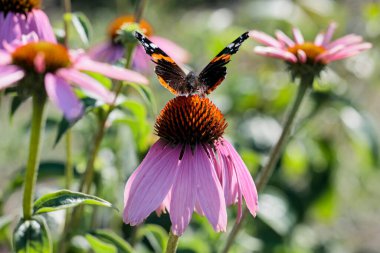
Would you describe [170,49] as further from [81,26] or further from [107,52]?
[81,26]

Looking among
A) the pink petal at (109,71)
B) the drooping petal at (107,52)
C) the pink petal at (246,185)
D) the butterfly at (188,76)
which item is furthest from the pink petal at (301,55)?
the drooping petal at (107,52)

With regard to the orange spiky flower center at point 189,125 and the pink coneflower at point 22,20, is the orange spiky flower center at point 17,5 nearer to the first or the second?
the pink coneflower at point 22,20

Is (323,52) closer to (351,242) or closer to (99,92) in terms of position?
(99,92)

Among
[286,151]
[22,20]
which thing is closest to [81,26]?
[22,20]

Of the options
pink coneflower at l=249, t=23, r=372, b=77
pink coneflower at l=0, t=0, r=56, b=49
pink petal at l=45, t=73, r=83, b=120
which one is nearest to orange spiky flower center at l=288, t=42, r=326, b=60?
pink coneflower at l=249, t=23, r=372, b=77

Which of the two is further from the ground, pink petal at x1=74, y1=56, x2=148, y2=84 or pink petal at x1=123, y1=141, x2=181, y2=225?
pink petal at x1=74, y1=56, x2=148, y2=84

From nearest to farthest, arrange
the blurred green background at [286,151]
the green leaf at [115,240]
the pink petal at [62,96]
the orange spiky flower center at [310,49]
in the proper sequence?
the pink petal at [62,96], the green leaf at [115,240], the orange spiky flower center at [310,49], the blurred green background at [286,151]

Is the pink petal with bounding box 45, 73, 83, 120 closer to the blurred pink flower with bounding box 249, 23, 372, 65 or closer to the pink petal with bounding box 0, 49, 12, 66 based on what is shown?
the pink petal with bounding box 0, 49, 12, 66

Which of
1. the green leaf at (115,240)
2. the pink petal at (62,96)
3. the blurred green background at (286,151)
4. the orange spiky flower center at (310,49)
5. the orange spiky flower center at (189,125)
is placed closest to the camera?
the pink petal at (62,96)
